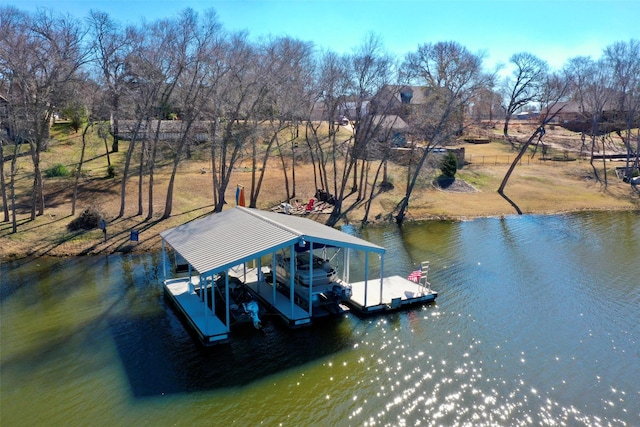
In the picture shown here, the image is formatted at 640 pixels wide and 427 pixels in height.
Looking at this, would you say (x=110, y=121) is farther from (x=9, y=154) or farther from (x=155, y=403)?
(x=155, y=403)

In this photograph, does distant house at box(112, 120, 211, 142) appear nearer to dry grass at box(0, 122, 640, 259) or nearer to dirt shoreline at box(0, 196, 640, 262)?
dry grass at box(0, 122, 640, 259)

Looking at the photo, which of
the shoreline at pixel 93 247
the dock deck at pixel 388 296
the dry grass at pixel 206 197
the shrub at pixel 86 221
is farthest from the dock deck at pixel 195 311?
the shrub at pixel 86 221

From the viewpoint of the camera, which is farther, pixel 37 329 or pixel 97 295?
pixel 97 295

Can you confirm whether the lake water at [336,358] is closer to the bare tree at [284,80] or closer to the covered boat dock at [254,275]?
the covered boat dock at [254,275]

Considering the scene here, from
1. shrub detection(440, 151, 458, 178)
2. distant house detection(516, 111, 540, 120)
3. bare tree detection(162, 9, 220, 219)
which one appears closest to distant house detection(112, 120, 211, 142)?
bare tree detection(162, 9, 220, 219)

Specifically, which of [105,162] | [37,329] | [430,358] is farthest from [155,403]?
[105,162]

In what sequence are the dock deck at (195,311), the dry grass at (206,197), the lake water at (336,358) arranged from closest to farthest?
the lake water at (336,358)
the dock deck at (195,311)
the dry grass at (206,197)

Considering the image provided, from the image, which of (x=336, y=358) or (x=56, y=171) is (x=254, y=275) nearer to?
(x=336, y=358)
